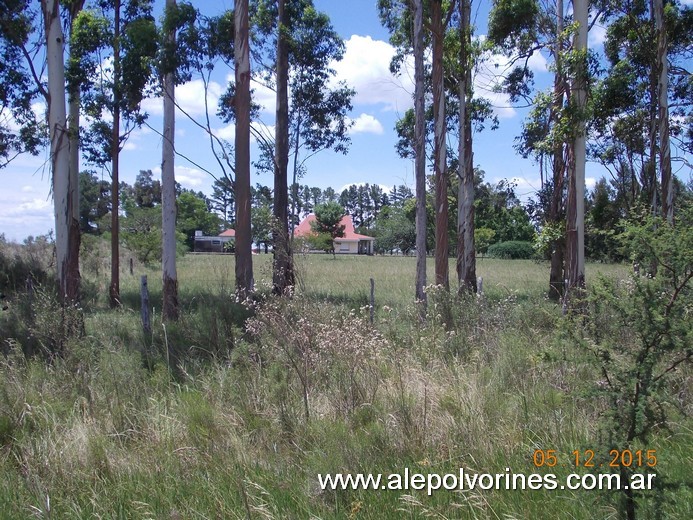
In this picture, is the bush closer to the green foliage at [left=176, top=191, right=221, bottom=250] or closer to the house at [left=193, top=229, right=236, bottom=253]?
the green foliage at [left=176, top=191, right=221, bottom=250]

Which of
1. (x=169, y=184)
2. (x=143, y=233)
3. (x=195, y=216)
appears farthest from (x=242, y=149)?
(x=195, y=216)

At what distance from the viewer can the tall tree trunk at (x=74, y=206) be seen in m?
10.6

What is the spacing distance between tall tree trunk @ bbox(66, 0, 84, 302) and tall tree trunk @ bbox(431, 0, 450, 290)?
7637mm

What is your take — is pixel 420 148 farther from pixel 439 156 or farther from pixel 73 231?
pixel 73 231

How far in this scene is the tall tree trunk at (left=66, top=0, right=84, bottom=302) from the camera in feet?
34.9

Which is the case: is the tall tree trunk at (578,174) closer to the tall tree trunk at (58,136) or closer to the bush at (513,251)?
the tall tree trunk at (58,136)

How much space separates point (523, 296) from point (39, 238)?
24532 millimetres

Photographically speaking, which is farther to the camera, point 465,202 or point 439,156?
point 465,202

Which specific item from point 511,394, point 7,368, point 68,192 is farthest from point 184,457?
point 68,192
